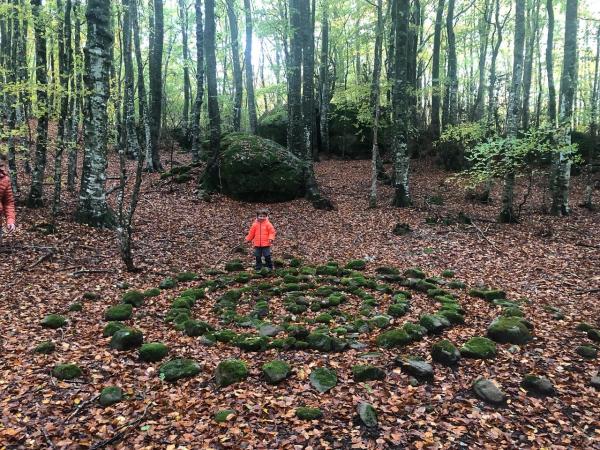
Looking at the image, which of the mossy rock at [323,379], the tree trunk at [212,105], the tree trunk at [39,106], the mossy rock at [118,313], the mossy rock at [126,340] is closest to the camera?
the mossy rock at [323,379]

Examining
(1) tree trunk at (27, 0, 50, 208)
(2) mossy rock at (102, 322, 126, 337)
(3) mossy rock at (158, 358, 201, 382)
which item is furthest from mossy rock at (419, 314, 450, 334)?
(1) tree trunk at (27, 0, 50, 208)

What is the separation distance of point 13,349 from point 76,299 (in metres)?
1.85

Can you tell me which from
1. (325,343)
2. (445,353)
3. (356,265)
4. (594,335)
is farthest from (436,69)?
(325,343)

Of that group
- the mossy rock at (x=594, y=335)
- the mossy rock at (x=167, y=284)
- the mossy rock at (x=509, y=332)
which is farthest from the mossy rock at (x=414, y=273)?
the mossy rock at (x=167, y=284)

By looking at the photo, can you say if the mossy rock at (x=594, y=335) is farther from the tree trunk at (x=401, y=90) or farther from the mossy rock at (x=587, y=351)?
the tree trunk at (x=401, y=90)

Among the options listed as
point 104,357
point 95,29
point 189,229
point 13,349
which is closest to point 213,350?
point 104,357

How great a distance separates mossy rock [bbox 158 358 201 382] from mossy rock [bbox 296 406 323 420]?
159cm

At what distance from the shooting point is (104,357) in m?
5.67

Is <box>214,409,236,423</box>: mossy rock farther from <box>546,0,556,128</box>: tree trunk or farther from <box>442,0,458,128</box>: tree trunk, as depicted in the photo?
<box>442,0,458,128</box>: tree trunk

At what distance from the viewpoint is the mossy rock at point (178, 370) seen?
209 inches

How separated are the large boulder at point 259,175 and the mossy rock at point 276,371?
11467 millimetres

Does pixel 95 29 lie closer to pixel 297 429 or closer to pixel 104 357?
pixel 104 357

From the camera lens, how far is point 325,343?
20.2ft

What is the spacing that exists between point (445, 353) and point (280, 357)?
2.33 metres
